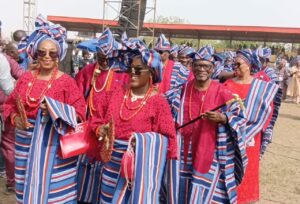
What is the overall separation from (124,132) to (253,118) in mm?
1755

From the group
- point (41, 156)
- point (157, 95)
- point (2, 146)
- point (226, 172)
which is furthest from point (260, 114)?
point (2, 146)

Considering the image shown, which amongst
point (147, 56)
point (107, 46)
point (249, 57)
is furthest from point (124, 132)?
point (249, 57)

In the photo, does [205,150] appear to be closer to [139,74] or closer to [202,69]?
[202,69]

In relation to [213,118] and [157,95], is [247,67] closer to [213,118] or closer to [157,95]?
[213,118]

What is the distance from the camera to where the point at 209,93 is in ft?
13.0

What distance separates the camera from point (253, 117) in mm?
4684

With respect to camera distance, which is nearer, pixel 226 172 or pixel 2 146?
pixel 226 172

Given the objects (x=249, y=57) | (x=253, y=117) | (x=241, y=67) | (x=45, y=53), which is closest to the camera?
(x=45, y=53)

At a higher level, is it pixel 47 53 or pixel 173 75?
pixel 47 53

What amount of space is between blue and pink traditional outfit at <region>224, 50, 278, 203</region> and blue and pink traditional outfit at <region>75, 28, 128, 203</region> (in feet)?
4.38

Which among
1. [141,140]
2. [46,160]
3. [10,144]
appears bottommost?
[10,144]

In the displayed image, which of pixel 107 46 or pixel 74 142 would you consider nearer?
pixel 74 142

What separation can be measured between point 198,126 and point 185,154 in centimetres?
28

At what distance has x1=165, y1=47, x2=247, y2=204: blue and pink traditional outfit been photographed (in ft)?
12.8
